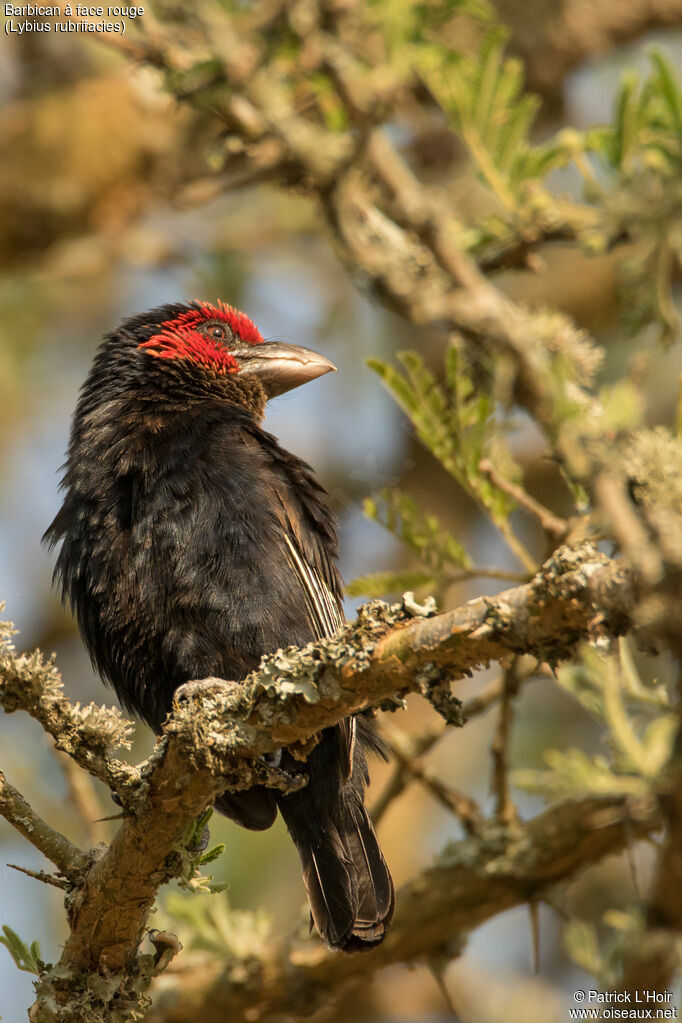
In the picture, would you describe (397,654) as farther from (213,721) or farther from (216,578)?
(216,578)

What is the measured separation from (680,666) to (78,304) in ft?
22.7

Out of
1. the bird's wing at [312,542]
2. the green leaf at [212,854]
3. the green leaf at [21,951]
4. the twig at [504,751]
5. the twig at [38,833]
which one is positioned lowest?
the green leaf at [21,951]

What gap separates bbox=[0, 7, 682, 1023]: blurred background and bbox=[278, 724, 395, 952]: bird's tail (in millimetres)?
1156

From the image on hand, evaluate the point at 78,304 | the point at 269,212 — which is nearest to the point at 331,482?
the point at 269,212

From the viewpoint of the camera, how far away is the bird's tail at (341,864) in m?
3.36

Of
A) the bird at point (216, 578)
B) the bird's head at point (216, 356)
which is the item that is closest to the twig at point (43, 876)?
the bird at point (216, 578)

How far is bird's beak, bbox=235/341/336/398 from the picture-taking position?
429 centimetres

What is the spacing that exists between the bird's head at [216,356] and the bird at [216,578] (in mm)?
145

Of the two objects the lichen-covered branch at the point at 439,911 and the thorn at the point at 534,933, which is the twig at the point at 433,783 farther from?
the thorn at the point at 534,933

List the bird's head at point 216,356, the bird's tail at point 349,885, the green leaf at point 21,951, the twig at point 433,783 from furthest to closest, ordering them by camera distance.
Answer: the bird's head at point 216,356
the twig at point 433,783
the bird's tail at point 349,885
the green leaf at point 21,951

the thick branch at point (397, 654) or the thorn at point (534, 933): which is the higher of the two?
the thick branch at point (397, 654)

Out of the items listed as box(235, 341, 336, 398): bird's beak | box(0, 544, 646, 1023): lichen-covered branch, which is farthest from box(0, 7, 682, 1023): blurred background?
box(0, 544, 646, 1023): lichen-covered branch

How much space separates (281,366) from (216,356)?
0.26m

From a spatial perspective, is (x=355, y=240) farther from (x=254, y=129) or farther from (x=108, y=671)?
(x=108, y=671)
